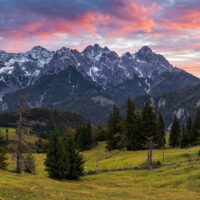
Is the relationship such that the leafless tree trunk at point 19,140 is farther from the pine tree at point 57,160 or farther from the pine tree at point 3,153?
the pine tree at point 3,153

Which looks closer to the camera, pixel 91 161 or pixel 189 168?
pixel 189 168

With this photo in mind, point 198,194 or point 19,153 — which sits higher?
point 19,153

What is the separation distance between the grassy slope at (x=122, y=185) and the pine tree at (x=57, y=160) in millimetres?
2561

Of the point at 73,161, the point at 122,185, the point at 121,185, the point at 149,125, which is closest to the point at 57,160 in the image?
Answer: the point at 73,161

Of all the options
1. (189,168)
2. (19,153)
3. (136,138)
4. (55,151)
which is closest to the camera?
(19,153)

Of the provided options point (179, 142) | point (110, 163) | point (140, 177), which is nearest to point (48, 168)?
point (140, 177)

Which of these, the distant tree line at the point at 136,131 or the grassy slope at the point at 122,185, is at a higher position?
the distant tree line at the point at 136,131

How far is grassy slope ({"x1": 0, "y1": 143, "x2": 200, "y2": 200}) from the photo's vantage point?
Result: 151 ft

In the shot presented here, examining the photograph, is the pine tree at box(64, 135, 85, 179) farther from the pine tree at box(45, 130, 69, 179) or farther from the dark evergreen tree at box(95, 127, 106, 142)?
the dark evergreen tree at box(95, 127, 106, 142)

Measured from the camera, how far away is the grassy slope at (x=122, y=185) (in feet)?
151

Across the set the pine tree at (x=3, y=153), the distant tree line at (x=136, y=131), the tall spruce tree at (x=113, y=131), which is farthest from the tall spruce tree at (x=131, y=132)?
the pine tree at (x=3, y=153)

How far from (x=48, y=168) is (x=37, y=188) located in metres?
21.1

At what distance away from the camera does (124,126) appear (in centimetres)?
13125

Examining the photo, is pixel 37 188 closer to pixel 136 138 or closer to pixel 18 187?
pixel 18 187
